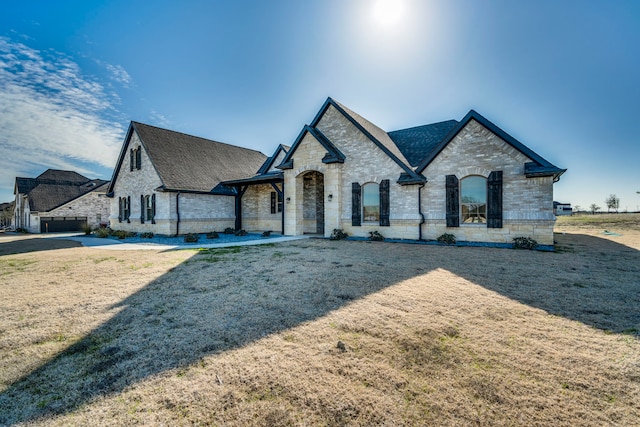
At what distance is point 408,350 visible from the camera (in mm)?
3461

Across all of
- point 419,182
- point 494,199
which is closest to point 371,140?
point 419,182

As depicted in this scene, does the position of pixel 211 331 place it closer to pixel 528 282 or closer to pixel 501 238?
pixel 528 282

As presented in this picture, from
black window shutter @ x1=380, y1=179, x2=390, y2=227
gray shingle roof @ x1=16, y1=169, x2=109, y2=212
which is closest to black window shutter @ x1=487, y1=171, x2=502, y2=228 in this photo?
black window shutter @ x1=380, y1=179, x2=390, y2=227

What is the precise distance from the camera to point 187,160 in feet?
68.5

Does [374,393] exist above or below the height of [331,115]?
below

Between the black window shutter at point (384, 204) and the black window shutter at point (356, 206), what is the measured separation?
50.5 inches

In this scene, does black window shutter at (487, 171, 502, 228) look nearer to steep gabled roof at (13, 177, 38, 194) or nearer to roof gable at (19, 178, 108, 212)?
roof gable at (19, 178, 108, 212)

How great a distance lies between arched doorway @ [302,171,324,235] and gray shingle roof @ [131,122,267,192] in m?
7.02

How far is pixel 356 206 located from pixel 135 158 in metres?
17.0

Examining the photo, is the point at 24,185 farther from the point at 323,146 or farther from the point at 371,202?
the point at 371,202

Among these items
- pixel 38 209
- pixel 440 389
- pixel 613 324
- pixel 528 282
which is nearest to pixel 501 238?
pixel 528 282

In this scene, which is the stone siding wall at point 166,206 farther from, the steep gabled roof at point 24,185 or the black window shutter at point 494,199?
the steep gabled roof at point 24,185

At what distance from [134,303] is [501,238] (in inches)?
523

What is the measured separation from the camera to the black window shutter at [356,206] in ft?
50.5
